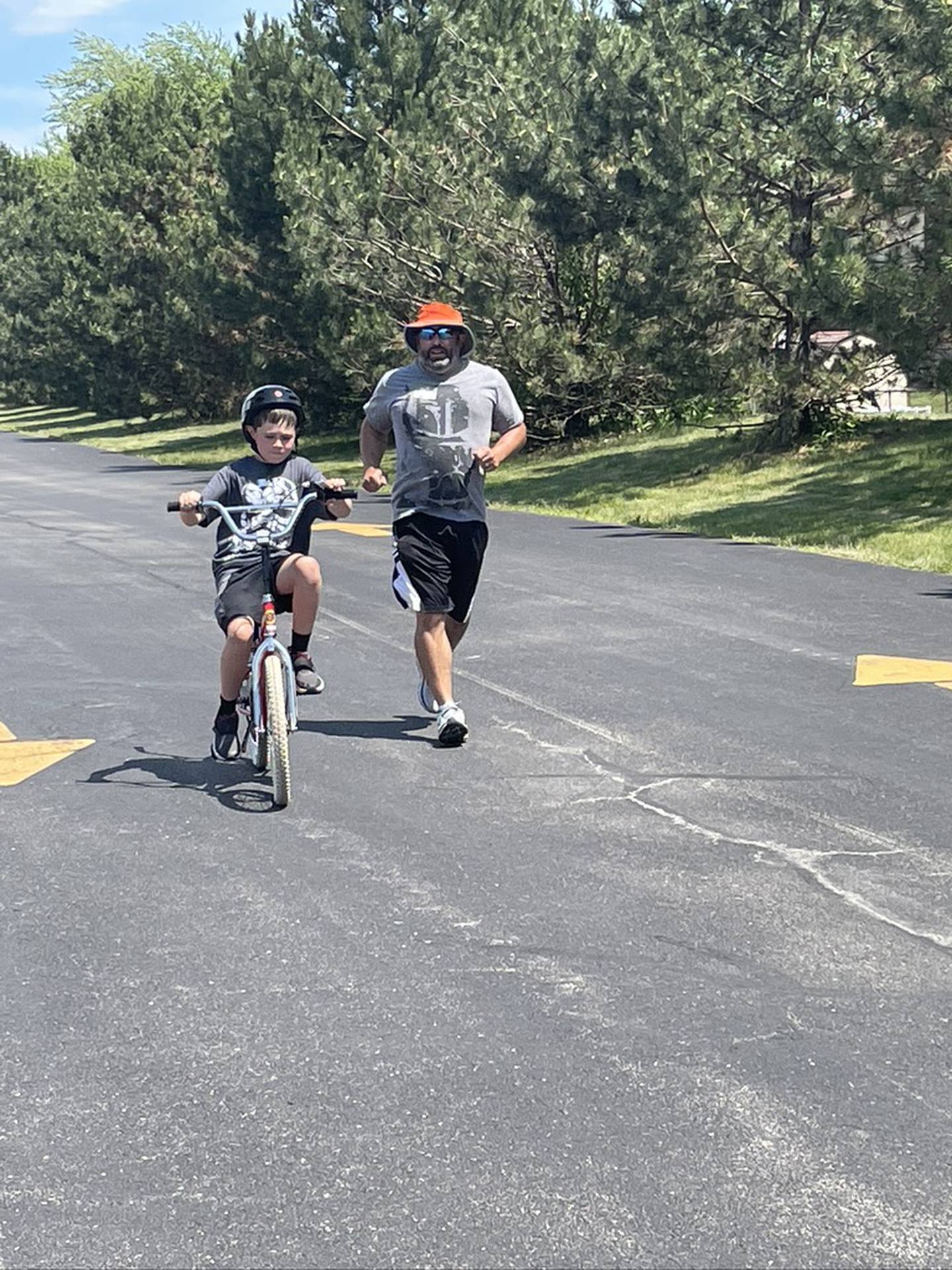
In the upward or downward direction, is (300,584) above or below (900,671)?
above

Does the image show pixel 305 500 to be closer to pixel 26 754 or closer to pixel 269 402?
pixel 269 402

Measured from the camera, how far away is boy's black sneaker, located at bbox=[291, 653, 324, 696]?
27.2 ft

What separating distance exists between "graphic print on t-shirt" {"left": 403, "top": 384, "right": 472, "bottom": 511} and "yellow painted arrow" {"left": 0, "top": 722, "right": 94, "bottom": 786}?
208cm

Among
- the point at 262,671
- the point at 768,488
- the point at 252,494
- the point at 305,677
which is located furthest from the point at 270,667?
the point at 768,488

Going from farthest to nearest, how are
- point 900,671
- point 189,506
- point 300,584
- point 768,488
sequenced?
point 768,488 < point 900,671 < point 300,584 < point 189,506

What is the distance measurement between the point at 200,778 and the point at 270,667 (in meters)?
0.84

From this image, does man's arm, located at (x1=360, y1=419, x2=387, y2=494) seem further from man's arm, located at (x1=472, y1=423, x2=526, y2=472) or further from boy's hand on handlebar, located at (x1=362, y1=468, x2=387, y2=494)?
man's arm, located at (x1=472, y1=423, x2=526, y2=472)

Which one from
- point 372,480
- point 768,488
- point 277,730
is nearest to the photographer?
point 277,730

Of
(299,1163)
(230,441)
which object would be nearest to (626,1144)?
(299,1163)

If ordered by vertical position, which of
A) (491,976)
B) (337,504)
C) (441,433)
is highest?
(441,433)

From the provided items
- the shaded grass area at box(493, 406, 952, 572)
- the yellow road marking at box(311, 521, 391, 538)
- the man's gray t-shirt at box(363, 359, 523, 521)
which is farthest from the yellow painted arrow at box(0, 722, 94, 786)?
the yellow road marking at box(311, 521, 391, 538)

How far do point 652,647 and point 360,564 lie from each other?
5.79 meters

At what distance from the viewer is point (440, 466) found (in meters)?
8.35

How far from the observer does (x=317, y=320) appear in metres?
35.5
